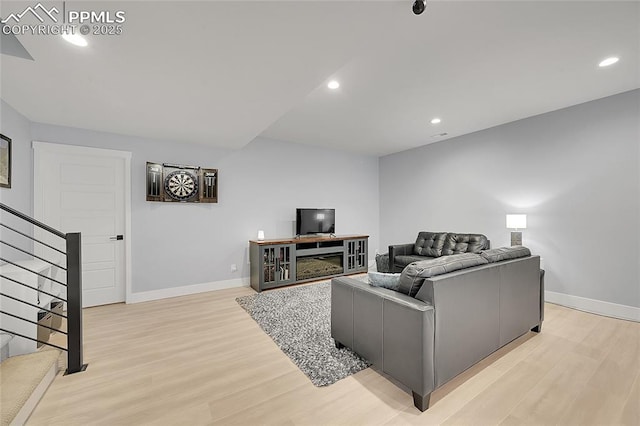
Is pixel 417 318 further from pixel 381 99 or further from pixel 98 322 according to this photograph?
pixel 98 322

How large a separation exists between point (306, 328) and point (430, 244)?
2875 millimetres

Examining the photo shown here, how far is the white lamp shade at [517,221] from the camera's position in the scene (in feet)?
11.9

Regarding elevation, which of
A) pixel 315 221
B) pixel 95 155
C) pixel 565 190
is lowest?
pixel 315 221

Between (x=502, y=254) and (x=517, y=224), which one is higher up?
(x=517, y=224)

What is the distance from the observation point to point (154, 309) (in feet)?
11.3

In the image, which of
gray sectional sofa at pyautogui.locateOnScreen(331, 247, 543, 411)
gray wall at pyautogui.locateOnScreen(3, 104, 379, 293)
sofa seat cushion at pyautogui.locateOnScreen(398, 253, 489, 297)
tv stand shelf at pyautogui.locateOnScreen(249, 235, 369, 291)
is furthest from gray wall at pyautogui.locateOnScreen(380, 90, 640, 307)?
sofa seat cushion at pyautogui.locateOnScreen(398, 253, 489, 297)

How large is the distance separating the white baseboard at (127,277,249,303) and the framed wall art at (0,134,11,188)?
6.23 ft

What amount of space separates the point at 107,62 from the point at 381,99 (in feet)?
8.77

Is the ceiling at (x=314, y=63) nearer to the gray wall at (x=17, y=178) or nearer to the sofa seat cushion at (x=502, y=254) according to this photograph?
the gray wall at (x=17, y=178)

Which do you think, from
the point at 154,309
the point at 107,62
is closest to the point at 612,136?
the point at 107,62

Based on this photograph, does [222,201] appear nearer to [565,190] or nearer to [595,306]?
[565,190]

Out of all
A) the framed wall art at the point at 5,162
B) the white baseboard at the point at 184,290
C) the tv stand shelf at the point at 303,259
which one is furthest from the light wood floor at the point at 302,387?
the framed wall art at the point at 5,162

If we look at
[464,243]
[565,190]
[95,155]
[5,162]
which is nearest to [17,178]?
[5,162]

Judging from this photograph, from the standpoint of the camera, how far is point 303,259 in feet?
15.3
